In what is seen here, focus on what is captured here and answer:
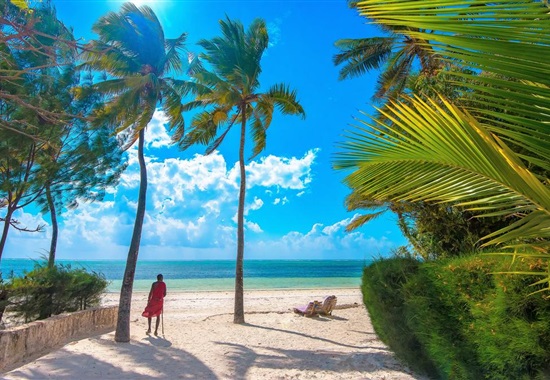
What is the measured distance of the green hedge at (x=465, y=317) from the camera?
11.8ft

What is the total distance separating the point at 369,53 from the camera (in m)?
16.5

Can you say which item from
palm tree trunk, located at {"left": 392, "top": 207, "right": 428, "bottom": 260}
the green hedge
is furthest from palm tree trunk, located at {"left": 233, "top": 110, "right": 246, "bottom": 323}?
the green hedge

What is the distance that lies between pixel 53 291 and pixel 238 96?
27.5 ft

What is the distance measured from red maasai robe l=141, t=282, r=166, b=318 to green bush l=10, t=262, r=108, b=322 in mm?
1808

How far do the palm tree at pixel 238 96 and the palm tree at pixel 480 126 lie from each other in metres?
12.3

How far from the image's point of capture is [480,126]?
1.58 metres

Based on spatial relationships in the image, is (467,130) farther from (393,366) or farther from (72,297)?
(72,297)

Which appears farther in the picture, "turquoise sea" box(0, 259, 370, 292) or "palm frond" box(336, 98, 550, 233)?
"turquoise sea" box(0, 259, 370, 292)

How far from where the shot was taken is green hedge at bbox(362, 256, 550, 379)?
360 centimetres

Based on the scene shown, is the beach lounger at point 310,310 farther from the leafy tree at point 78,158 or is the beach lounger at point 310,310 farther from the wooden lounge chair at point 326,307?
the leafy tree at point 78,158

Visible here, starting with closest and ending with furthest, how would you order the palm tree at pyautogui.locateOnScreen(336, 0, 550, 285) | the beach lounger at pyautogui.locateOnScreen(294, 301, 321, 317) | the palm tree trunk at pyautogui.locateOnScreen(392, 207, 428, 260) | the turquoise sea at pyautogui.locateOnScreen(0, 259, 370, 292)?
the palm tree at pyautogui.locateOnScreen(336, 0, 550, 285)
the palm tree trunk at pyautogui.locateOnScreen(392, 207, 428, 260)
the beach lounger at pyautogui.locateOnScreen(294, 301, 321, 317)
the turquoise sea at pyautogui.locateOnScreen(0, 259, 370, 292)

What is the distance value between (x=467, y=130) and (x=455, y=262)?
365cm

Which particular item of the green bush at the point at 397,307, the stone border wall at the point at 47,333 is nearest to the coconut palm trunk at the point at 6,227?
the stone border wall at the point at 47,333

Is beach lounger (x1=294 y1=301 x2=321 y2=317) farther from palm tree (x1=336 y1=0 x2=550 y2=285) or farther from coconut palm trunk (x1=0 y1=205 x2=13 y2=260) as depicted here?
palm tree (x1=336 y1=0 x2=550 y2=285)
